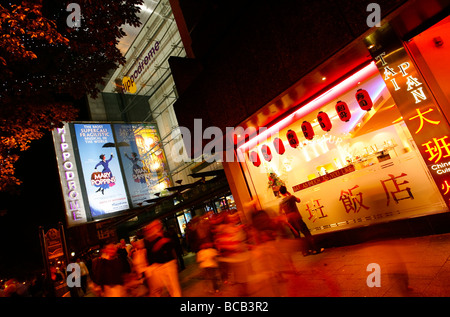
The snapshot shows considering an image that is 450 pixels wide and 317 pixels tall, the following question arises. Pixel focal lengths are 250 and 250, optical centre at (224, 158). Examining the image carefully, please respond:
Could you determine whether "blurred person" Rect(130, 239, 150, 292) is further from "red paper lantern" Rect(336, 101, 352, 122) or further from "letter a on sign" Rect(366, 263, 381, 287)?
"red paper lantern" Rect(336, 101, 352, 122)

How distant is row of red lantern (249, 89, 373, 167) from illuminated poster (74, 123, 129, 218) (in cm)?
1441

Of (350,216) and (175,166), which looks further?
(175,166)

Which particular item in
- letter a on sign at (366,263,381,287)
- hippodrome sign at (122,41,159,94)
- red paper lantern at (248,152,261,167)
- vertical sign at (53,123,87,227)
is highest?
hippodrome sign at (122,41,159,94)

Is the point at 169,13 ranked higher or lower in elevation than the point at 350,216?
higher

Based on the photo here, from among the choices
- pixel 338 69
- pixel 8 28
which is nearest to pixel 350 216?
pixel 338 69

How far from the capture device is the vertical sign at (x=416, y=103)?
13.8 ft

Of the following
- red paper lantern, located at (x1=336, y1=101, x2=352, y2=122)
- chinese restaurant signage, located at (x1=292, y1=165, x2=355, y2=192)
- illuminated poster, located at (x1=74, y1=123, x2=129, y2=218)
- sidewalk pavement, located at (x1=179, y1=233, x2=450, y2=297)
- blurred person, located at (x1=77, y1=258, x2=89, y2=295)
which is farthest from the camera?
illuminated poster, located at (x1=74, y1=123, x2=129, y2=218)

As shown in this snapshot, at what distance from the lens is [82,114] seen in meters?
23.1

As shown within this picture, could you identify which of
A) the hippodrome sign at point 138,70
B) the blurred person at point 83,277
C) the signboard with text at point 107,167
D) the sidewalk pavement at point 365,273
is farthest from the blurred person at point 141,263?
the hippodrome sign at point 138,70

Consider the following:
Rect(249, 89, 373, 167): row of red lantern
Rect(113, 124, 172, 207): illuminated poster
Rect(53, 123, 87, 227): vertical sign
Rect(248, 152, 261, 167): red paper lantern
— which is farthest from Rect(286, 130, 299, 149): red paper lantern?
Rect(53, 123, 87, 227): vertical sign

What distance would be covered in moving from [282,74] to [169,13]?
14.5 meters

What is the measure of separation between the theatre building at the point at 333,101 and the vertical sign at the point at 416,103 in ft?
0.06

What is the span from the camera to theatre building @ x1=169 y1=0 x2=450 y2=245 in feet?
14.5

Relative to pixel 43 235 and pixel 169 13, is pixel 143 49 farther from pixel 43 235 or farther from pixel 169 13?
pixel 43 235
